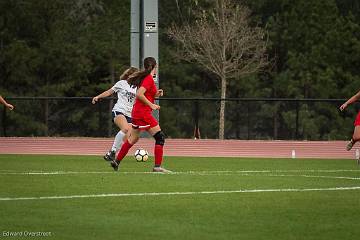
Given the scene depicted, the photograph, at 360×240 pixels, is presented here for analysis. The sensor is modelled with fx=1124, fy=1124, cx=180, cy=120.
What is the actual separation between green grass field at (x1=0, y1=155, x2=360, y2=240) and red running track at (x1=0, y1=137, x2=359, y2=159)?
11.1m

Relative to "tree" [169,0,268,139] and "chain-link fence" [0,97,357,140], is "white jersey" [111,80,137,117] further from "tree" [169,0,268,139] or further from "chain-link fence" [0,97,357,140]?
"tree" [169,0,268,139]

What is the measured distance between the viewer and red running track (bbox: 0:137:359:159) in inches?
1256

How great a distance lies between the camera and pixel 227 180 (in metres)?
17.5

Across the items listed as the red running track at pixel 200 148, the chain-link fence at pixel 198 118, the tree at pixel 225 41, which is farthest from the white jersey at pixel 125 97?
the tree at pixel 225 41

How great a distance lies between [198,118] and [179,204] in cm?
2950

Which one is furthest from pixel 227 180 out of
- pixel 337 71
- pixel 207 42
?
pixel 337 71

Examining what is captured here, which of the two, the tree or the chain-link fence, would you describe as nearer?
the chain-link fence

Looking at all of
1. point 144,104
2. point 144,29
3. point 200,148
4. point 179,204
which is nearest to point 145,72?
point 144,104

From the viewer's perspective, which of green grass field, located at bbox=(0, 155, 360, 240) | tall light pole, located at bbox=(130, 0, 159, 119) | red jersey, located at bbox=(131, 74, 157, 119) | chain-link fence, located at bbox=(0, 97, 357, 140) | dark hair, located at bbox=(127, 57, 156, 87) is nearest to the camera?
green grass field, located at bbox=(0, 155, 360, 240)

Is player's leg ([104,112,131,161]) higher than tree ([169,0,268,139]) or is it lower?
lower

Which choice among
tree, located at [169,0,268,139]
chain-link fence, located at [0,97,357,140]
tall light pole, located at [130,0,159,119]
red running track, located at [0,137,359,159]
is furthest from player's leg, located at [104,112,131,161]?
tree, located at [169,0,268,139]

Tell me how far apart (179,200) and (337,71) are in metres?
40.0

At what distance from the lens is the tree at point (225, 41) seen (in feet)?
163

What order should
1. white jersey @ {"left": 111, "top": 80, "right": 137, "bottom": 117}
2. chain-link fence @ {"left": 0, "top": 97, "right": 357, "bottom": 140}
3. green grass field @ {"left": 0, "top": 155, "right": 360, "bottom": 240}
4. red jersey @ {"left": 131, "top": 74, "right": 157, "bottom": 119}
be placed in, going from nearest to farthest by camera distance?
green grass field @ {"left": 0, "top": 155, "right": 360, "bottom": 240}, red jersey @ {"left": 131, "top": 74, "right": 157, "bottom": 119}, white jersey @ {"left": 111, "top": 80, "right": 137, "bottom": 117}, chain-link fence @ {"left": 0, "top": 97, "right": 357, "bottom": 140}
